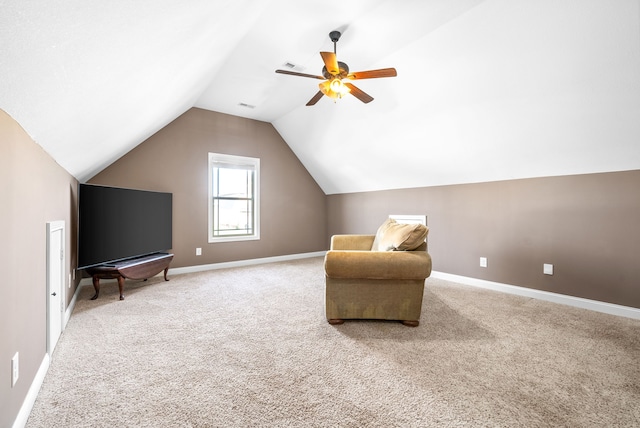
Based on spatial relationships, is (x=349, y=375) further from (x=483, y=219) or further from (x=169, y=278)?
(x=169, y=278)

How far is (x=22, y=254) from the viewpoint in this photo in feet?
4.73

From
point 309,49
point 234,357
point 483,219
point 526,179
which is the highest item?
point 309,49

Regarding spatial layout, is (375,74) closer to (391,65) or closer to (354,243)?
(391,65)

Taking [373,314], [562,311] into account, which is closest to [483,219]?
[562,311]

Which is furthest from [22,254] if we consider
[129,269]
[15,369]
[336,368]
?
[129,269]

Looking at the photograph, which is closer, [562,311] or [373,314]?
[373,314]

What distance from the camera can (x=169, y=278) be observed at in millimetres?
4336

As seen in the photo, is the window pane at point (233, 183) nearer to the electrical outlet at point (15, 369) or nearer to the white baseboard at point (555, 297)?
the white baseboard at point (555, 297)

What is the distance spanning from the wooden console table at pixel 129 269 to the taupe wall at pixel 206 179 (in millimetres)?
743

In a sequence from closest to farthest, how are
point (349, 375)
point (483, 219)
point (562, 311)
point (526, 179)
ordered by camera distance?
1. point (349, 375)
2. point (562, 311)
3. point (526, 179)
4. point (483, 219)

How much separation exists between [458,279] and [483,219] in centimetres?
92

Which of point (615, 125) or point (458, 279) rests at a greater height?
point (615, 125)

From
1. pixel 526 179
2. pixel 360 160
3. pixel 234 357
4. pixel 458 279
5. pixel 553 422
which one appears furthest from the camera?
pixel 360 160

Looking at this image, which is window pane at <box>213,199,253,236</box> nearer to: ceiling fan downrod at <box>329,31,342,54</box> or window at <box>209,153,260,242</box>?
window at <box>209,153,260,242</box>
